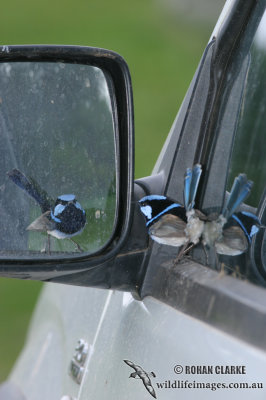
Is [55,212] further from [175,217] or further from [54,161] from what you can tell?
[175,217]

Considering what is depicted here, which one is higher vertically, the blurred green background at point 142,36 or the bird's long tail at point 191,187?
the bird's long tail at point 191,187

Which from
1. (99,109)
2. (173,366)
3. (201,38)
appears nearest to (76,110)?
(99,109)

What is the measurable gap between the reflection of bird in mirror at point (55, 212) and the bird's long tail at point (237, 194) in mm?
391

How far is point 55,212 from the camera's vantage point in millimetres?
1903

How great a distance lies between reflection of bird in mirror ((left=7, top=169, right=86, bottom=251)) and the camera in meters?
1.89

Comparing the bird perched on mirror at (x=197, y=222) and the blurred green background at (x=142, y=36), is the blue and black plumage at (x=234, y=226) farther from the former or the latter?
the blurred green background at (x=142, y=36)

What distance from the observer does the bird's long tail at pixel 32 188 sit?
1934 millimetres

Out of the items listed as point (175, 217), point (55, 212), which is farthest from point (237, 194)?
point (55, 212)

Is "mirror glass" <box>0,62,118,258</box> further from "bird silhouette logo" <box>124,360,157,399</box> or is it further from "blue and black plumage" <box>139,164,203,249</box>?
"bird silhouette logo" <box>124,360,157,399</box>

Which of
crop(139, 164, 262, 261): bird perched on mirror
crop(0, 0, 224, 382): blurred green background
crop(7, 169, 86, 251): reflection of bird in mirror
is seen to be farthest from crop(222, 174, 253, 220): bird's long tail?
crop(0, 0, 224, 382): blurred green background

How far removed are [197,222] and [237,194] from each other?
0.13 m

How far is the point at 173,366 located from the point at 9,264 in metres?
0.49

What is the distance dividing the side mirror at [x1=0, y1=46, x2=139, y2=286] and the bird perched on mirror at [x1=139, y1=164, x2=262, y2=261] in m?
0.10

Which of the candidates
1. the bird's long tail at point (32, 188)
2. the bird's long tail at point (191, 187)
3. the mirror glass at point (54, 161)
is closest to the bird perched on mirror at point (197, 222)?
the bird's long tail at point (191, 187)
